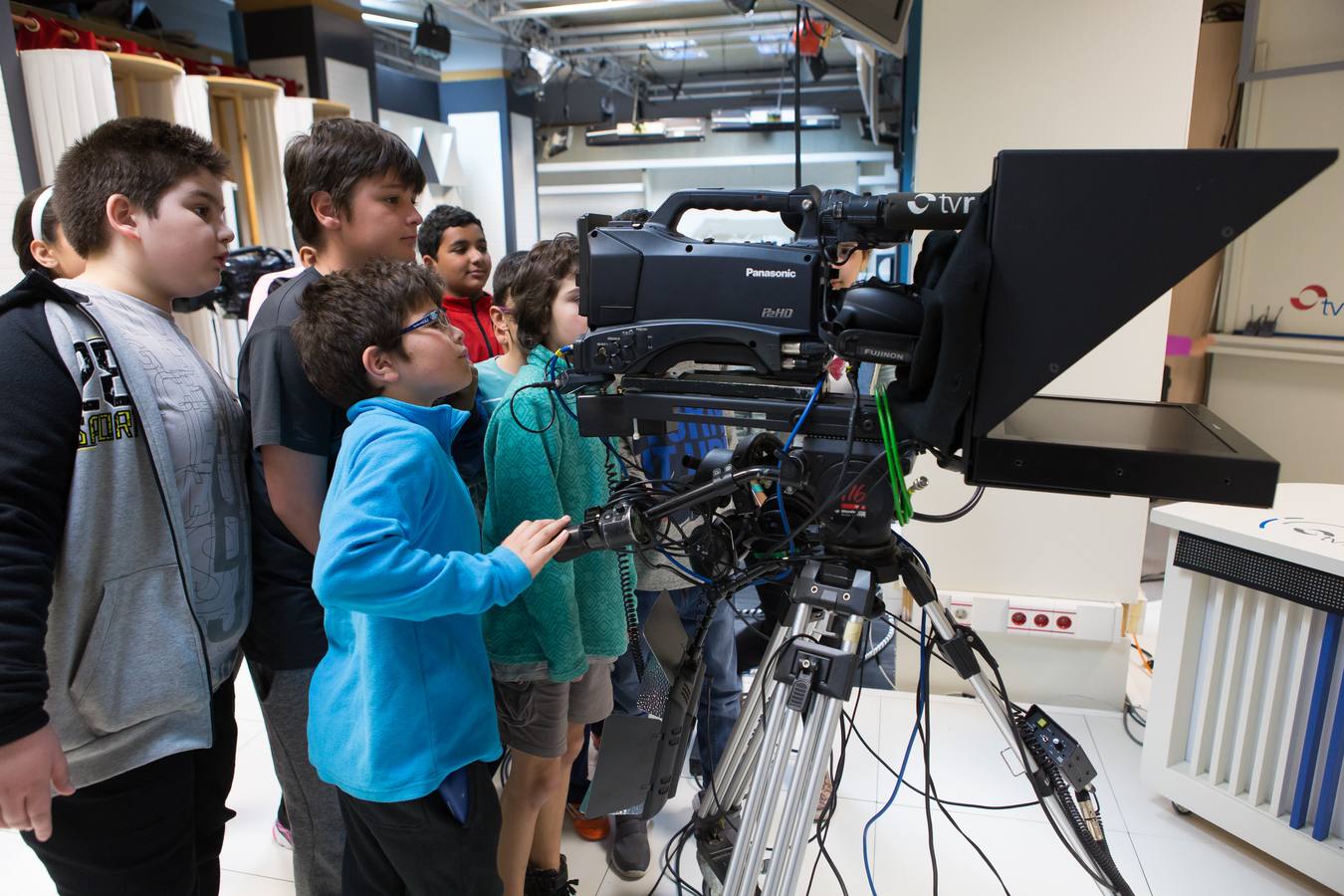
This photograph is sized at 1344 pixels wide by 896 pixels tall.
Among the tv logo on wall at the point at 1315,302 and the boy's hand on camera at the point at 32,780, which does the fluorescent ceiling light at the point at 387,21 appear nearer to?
the tv logo on wall at the point at 1315,302

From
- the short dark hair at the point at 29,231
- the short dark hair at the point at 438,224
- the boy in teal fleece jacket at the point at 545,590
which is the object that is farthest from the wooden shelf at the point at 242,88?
the boy in teal fleece jacket at the point at 545,590

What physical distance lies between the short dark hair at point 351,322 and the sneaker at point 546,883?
106 cm

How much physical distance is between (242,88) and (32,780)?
3.79 meters

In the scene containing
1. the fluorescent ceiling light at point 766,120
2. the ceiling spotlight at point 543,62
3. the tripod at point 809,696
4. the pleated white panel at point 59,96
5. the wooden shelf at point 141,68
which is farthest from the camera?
the fluorescent ceiling light at point 766,120

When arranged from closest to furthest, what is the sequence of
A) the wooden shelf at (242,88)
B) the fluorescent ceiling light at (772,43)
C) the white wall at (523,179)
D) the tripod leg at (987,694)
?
1. the tripod leg at (987,694)
2. the wooden shelf at (242,88)
3. the fluorescent ceiling light at (772,43)
4. the white wall at (523,179)

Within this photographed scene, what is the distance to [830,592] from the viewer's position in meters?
1.00

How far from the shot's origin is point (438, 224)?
2.39 meters

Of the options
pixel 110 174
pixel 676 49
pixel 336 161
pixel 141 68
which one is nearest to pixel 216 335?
pixel 141 68

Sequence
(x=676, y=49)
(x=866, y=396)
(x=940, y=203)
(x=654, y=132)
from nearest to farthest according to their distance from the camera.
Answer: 1. (x=940, y=203)
2. (x=866, y=396)
3. (x=676, y=49)
4. (x=654, y=132)

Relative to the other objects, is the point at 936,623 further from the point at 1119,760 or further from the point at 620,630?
the point at 1119,760

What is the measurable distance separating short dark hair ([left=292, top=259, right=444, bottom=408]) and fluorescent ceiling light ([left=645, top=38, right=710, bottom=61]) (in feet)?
23.3

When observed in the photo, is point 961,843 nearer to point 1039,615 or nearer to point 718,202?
point 1039,615

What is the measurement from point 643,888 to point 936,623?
104 centimetres

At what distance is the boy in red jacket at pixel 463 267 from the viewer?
2.33m
